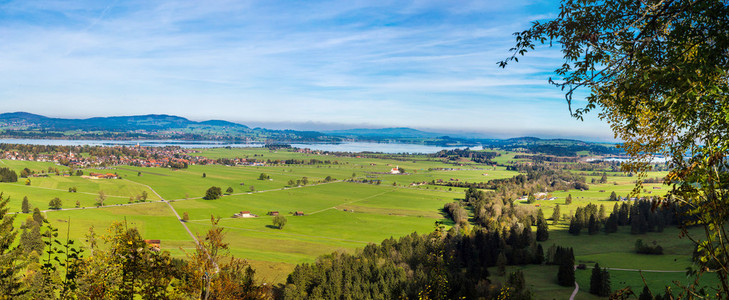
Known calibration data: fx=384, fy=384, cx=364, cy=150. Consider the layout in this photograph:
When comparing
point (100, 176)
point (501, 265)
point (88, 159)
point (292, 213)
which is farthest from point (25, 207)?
point (88, 159)

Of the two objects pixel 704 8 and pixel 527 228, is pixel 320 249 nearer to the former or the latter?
pixel 527 228

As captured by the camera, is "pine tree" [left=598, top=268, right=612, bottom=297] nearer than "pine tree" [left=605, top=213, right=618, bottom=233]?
Yes

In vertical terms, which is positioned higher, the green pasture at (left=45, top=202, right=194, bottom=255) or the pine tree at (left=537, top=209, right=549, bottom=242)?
the pine tree at (left=537, top=209, right=549, bottom=242)

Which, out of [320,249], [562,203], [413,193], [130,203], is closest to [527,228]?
[320,249]

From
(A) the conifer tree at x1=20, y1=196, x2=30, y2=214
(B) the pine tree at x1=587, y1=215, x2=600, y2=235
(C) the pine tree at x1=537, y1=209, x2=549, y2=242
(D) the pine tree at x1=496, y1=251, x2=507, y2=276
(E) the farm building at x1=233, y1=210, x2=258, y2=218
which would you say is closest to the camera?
(D) the pine tree at x1=496, y1=251, x2=507, y2=276

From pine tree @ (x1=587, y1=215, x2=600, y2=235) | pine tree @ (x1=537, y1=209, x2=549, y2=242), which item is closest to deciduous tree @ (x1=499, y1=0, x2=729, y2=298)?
pine tree @ (x1=537, y1=209, x2=549, y2=242)

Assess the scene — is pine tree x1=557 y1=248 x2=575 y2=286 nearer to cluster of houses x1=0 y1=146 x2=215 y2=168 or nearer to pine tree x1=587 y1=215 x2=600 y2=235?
pine tree x1=587 y1=215 x2=600 y2=235

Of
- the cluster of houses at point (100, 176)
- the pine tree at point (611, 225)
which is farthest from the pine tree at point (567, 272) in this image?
the cluster of houses at point (100, 176)

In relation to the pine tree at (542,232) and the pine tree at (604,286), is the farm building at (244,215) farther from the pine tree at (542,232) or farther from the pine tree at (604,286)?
the pine tree at (604,286)
